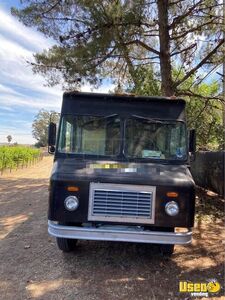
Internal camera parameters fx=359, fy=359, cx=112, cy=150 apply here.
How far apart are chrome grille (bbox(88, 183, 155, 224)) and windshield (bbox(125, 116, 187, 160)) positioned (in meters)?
0.97

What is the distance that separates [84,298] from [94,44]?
801cm

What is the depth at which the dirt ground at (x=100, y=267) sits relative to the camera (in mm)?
4285

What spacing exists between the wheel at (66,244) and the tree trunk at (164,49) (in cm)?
632

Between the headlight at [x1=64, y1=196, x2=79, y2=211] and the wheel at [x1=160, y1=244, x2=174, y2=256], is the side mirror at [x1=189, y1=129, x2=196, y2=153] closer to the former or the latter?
the wheel at [x1=160, y1=244, x2=174, y2=256]

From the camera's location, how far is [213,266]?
5.14 meters

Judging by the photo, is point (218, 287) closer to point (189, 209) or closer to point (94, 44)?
point (189, 209)


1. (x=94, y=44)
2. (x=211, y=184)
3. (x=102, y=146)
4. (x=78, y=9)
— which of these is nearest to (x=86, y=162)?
(x=102, y=146)

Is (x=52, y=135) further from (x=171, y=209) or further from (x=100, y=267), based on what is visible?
(x=171, y=209)

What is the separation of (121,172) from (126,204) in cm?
48

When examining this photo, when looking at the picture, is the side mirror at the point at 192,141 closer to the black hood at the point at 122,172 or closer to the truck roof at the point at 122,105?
the truck roof at the point at 122,105

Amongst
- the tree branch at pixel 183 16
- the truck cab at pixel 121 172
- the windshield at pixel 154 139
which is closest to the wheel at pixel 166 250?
the truck cab at pixel 121 172

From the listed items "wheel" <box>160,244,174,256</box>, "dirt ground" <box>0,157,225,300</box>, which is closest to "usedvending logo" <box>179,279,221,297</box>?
"dirt ground" <box>0,157,225,300</box>

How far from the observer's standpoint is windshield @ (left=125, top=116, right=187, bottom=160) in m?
5.64

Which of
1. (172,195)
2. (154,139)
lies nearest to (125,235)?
(172,195)
